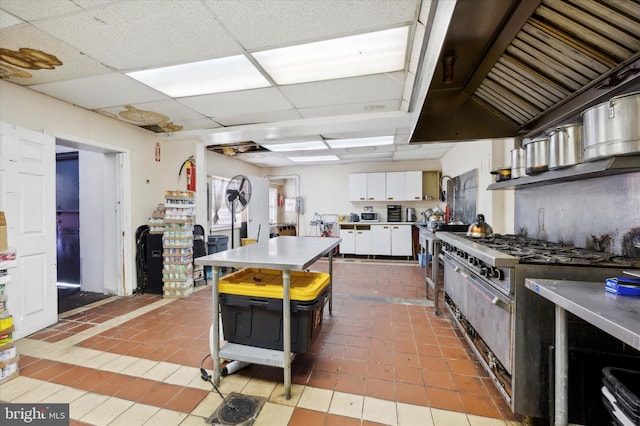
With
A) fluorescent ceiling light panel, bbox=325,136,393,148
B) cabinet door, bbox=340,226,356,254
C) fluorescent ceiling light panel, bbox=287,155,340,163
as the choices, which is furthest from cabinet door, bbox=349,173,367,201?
fluorescent ceiling light panel, bbox=325,136,393,148

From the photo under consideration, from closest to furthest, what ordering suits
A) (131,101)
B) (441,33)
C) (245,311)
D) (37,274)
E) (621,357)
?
(621,357) < (441,33) < (245,311) < (37,274) < (131,101)

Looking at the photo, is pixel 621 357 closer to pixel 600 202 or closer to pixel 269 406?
pixel 600 202

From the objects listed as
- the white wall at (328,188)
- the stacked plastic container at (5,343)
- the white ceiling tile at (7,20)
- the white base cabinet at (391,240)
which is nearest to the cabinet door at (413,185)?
the white wall at (328,188)

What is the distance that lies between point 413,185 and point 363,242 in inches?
77.6

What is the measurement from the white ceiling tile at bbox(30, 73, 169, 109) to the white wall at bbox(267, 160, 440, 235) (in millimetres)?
5022

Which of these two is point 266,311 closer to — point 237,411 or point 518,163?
point 237,411

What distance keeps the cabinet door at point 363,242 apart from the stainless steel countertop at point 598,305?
539 cm

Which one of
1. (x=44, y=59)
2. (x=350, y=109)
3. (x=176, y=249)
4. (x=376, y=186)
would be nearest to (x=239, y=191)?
(x=176, y=249)

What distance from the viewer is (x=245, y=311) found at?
77.4 inches

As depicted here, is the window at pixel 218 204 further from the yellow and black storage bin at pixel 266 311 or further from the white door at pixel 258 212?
the yellow and black storage bin at pixel 266 311

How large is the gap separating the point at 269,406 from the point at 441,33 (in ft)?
8.02

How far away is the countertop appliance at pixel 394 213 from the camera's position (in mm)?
7004

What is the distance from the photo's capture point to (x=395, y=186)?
22.9 feet

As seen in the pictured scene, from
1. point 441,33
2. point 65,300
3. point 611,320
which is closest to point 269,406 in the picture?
point 611,320
